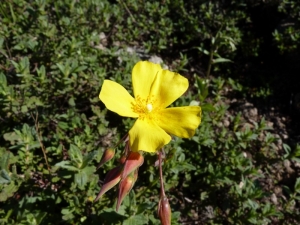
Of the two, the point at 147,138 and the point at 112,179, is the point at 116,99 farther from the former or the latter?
the point at 112,179

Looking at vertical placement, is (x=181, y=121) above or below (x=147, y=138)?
above

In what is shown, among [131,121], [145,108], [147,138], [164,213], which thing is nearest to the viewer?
[147,138]

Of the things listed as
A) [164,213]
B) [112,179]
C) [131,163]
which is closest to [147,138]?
[131,163]

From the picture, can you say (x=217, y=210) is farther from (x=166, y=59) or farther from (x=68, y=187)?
(x=166, y=59)

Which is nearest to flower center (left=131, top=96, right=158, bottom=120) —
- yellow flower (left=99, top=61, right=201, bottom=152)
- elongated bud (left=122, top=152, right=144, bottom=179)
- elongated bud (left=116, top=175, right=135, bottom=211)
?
yellow flower (left=99, top=61, right=201, bottom=152)

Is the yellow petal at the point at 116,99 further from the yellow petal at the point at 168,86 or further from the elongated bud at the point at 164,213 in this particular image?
the elongated bud at the point at 164,213

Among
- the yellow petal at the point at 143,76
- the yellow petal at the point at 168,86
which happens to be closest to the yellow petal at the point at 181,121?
the yellow petal at the point at 168,86

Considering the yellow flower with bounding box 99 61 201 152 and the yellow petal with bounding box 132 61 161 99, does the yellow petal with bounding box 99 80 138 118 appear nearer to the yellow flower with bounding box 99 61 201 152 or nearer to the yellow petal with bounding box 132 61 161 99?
the yellow flower with bounding box 99 61 201 152
